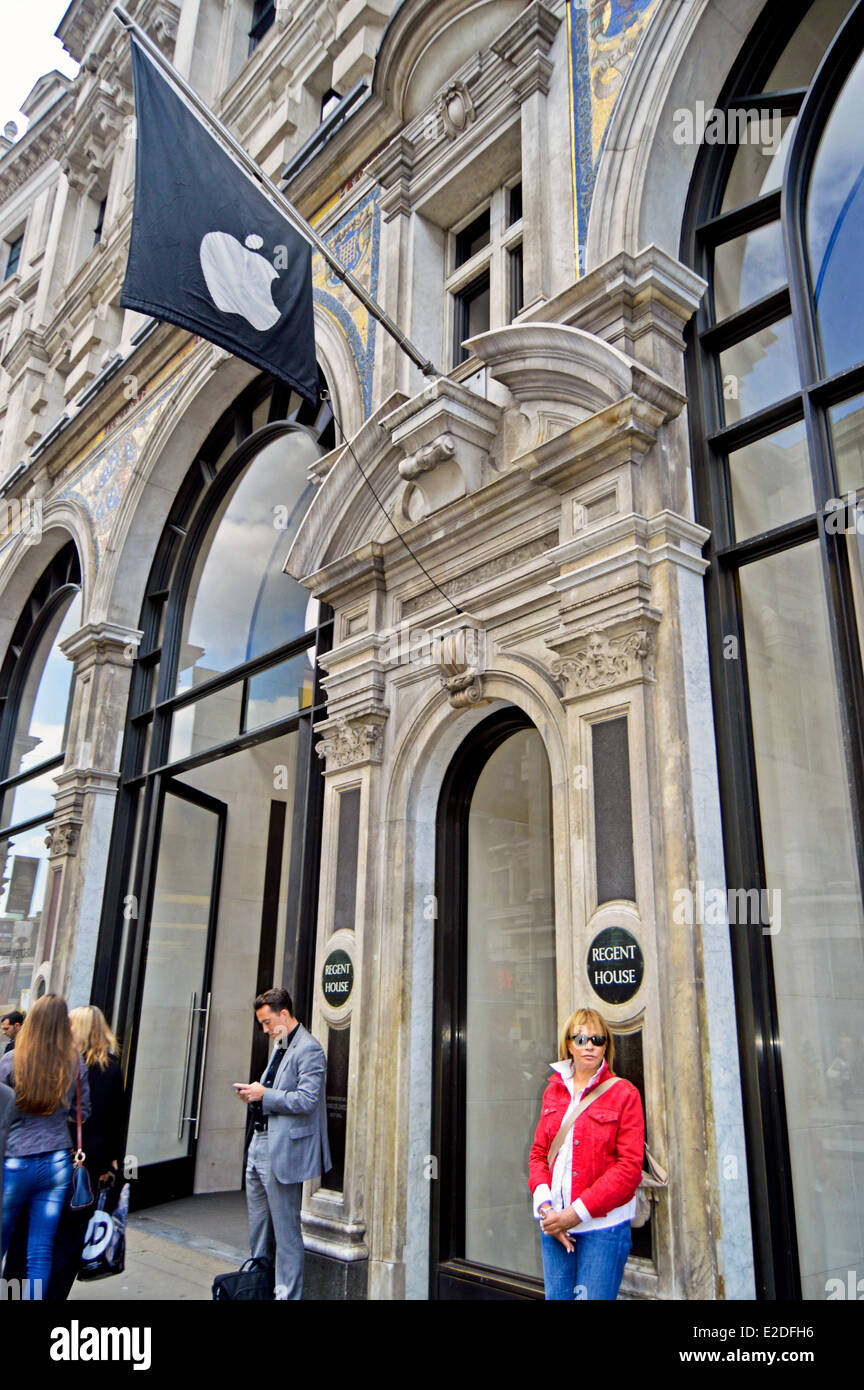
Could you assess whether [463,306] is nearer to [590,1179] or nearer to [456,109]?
[456,109]

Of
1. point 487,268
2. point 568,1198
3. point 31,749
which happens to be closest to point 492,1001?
point 568,1198

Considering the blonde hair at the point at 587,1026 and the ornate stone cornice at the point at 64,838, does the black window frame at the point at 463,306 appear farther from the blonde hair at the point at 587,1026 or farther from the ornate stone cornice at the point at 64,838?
the ornate stone cornice at the point at 64,838

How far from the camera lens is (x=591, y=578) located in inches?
254

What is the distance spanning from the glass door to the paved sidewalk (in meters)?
0.56

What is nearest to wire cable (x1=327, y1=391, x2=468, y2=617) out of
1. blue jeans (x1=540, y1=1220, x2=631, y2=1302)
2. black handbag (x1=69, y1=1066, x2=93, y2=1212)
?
black handbag (x1=69, y1=1066, x2=93, y2=1212)

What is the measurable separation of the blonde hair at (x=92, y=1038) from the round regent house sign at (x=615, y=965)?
3.06m

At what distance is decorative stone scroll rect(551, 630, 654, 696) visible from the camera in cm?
611

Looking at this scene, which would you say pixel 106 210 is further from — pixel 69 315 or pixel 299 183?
pixel 299 183

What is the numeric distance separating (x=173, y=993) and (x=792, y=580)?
863 centimetres

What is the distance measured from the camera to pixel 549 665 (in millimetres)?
6855

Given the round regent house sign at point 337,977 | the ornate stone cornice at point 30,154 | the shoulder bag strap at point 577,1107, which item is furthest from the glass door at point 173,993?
the ornate stone cornice at point 30,154

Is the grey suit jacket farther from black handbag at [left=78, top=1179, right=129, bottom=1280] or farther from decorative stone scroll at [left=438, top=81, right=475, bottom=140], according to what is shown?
decorative stone scroll at [left=438, top=81, right=475, bottom=140]

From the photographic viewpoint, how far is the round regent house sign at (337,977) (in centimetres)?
760

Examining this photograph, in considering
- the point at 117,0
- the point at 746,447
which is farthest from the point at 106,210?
the point at 746,447
